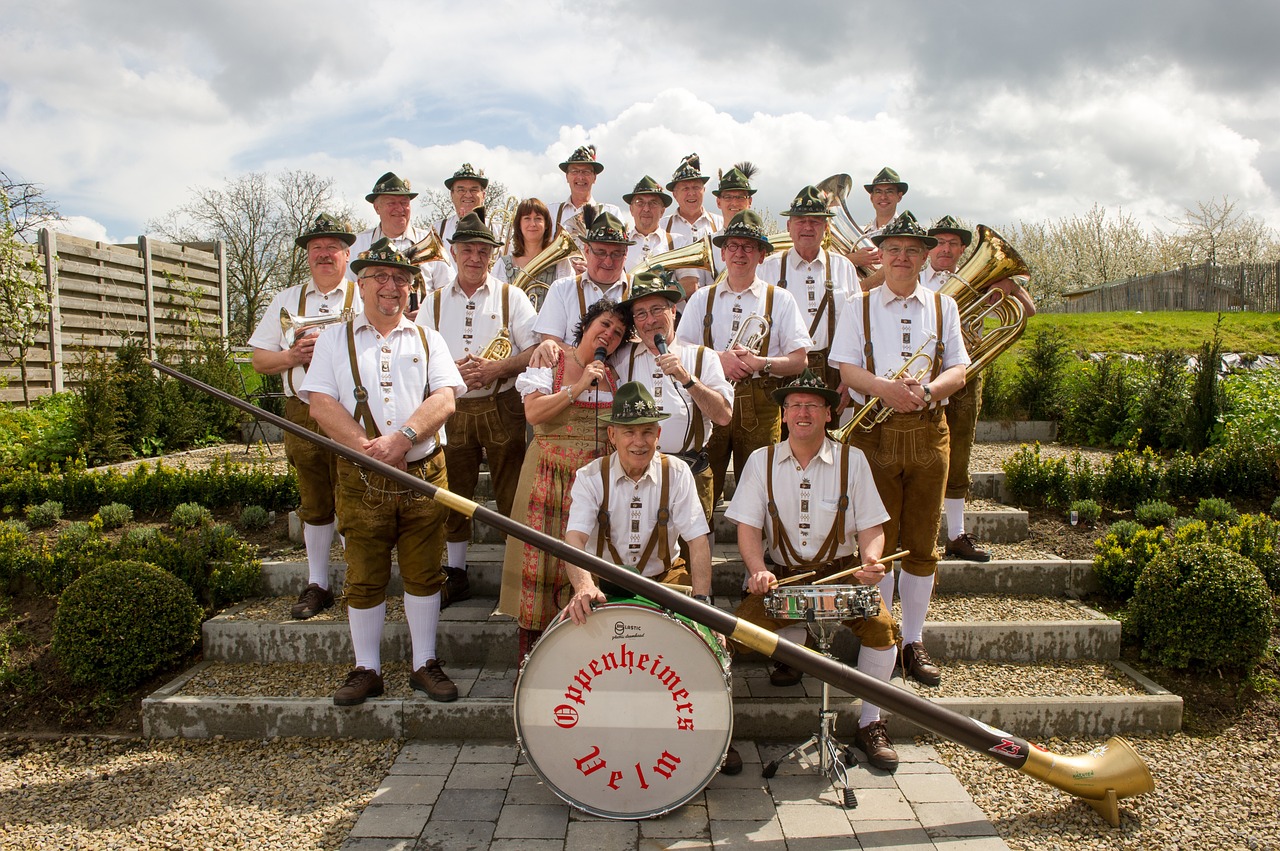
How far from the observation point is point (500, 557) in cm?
586

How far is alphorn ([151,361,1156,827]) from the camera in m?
3.31

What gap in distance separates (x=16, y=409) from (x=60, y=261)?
7.82 feet

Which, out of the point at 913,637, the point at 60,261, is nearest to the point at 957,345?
the point at 913,637

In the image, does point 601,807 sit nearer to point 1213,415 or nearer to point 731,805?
point 731,805

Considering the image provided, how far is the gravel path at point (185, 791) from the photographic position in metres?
3.81

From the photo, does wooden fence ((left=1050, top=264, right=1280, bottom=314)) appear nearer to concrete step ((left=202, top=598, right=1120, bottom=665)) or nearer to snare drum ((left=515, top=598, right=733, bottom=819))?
concrete step ((left=202, top=598, right=1120, bottom=665))

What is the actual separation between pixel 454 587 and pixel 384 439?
1.57 metres

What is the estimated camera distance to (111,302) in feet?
40.9

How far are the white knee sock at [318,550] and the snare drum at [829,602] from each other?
10.6ft

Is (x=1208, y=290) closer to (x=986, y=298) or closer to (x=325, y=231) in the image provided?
(x=986, y=298)

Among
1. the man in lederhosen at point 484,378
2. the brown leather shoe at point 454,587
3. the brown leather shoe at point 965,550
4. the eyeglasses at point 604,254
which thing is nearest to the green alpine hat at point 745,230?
the eyeglasses at point 604,254

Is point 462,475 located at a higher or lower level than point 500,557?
higher

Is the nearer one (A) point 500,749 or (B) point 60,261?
(A) point 500,749

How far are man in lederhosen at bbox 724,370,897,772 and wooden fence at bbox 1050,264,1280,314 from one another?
18002 mm
